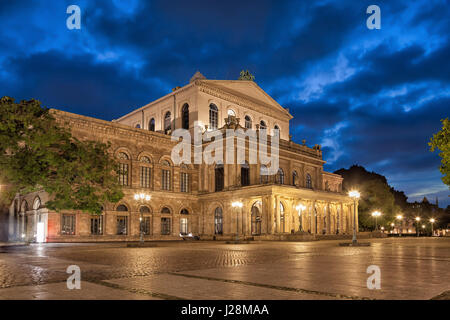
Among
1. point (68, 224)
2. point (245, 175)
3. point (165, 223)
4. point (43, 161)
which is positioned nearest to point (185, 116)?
point (245, 175)

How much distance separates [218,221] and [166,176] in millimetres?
8968

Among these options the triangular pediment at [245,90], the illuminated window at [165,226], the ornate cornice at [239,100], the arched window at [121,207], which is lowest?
the illuminated window at [165,226]

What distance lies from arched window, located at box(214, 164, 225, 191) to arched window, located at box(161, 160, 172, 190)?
6.70m

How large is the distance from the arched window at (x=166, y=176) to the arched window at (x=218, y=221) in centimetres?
714

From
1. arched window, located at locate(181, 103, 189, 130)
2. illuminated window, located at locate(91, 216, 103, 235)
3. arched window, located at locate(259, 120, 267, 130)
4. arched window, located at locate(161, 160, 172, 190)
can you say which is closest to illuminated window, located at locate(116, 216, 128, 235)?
illuminated window, located at locate(91, 216, 103, 235)

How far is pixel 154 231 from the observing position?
4625 cm

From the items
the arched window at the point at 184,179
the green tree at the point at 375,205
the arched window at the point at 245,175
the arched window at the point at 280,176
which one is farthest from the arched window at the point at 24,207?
the green tree at the point at 375,205

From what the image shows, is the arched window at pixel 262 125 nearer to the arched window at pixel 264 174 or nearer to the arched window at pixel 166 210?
the arched window at pixel 264 174

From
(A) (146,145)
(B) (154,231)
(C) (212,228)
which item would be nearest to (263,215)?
(C) (212,228)

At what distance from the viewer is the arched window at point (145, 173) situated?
4688 cm
